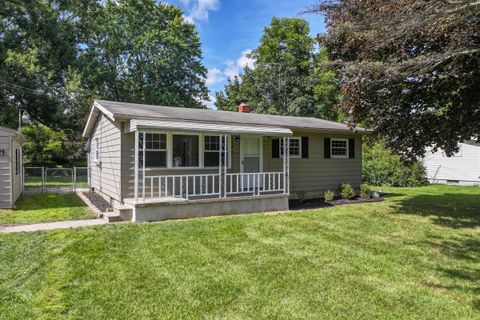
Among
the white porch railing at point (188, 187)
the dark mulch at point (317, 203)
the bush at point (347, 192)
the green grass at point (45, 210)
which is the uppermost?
the white porch railing at point (188, 187)

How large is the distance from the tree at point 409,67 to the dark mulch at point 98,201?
24.7ft

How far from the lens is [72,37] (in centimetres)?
2294

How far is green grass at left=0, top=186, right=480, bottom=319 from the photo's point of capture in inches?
142

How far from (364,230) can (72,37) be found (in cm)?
2381

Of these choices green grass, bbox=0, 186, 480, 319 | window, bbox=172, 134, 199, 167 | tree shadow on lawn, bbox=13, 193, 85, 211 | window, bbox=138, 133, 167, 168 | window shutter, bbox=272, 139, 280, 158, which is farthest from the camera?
window shutter, bbox=272, 139, 280, 158

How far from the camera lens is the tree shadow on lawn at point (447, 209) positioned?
Answer: 8.44 metres

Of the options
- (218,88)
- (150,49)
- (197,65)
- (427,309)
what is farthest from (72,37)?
(427,309)

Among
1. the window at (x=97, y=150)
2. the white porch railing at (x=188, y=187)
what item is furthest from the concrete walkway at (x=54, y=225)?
the window at (x=97, y=150)

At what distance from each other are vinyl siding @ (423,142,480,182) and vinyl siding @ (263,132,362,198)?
8.34m

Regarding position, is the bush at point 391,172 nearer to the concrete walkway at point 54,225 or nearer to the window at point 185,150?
the window at point 185,150

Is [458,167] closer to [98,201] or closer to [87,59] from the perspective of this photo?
[98,201]

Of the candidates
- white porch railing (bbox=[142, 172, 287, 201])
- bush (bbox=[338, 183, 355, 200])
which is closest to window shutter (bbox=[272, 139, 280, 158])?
white porch railing (bbox=[142, 172, 287, 201])

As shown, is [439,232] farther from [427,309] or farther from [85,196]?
[85,196]

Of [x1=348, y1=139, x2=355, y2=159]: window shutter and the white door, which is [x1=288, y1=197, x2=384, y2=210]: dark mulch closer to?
the white door
